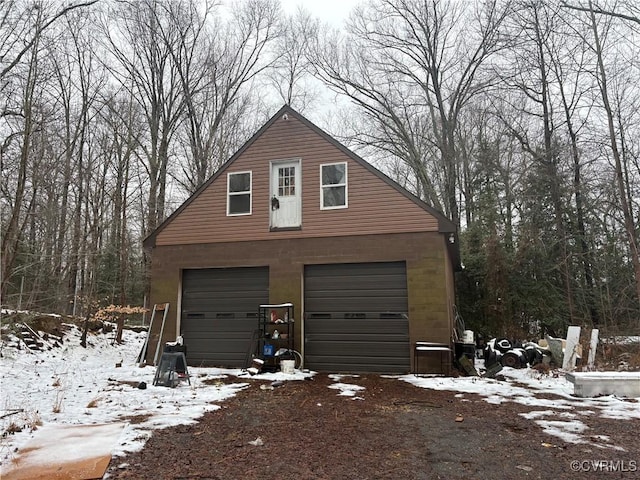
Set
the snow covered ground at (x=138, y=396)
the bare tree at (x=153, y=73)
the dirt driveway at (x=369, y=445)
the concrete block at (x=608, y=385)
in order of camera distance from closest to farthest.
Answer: the dirt driveway at (x=369, y=445) < the snow covered ground at (x=138, y=396) < the concrete block at (x=608, y=385) < the bare tree at (x=153, y=73)

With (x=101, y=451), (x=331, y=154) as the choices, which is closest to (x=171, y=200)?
(x=331, y=154)

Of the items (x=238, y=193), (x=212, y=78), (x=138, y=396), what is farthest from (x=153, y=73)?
(x=138, y=396)

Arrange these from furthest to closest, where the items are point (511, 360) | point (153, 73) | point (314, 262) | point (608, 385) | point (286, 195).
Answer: point (153, 73), point (286, 195), point (511, 360), point (314, 262), point (608, 385)

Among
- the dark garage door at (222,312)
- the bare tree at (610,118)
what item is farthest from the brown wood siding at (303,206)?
the bare tree at (610,118)

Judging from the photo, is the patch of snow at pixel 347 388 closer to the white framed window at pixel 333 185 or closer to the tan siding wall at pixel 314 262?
the tan siding wall at pixel 314 262

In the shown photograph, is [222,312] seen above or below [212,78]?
below

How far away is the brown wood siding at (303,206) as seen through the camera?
33.0ft

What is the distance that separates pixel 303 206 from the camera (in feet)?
35.0

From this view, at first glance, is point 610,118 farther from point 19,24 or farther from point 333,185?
point 19,24

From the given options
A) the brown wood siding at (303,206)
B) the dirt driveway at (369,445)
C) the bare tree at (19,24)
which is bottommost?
the dirt driveway at (369,445)

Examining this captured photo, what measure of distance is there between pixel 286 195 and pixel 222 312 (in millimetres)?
3271

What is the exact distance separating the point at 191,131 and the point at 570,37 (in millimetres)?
16328

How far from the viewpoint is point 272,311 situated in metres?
10.3

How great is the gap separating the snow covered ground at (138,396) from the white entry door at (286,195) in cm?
360
